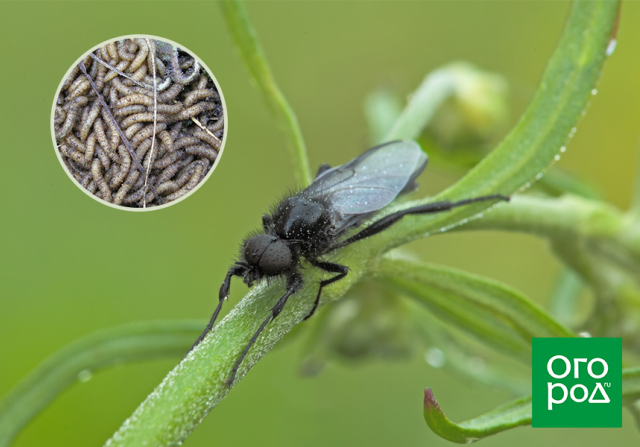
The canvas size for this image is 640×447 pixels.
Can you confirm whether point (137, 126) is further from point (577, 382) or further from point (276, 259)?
point (577, 382)

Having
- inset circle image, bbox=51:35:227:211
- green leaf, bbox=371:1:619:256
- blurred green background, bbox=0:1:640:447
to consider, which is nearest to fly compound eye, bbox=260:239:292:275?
green leaf, bbox=371:1:619:256

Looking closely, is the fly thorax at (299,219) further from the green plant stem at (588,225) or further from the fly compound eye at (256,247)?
the green plant stem at (588,225)

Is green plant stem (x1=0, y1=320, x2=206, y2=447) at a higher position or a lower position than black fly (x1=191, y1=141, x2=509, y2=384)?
lower

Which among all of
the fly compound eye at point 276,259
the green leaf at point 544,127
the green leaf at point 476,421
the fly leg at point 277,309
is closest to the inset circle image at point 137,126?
the fly compound eye at point 276,259

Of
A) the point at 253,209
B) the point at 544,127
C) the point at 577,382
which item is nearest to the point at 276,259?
the point at 544,127

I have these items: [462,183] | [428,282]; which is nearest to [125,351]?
[428,282]

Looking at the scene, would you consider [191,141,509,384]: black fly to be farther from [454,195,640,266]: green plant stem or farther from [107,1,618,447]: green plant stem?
[454,195,640,266]: green plant stem

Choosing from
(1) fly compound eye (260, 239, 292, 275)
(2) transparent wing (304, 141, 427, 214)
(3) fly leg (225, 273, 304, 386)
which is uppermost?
(2) transparent wing (304, 141, 427, 214)
